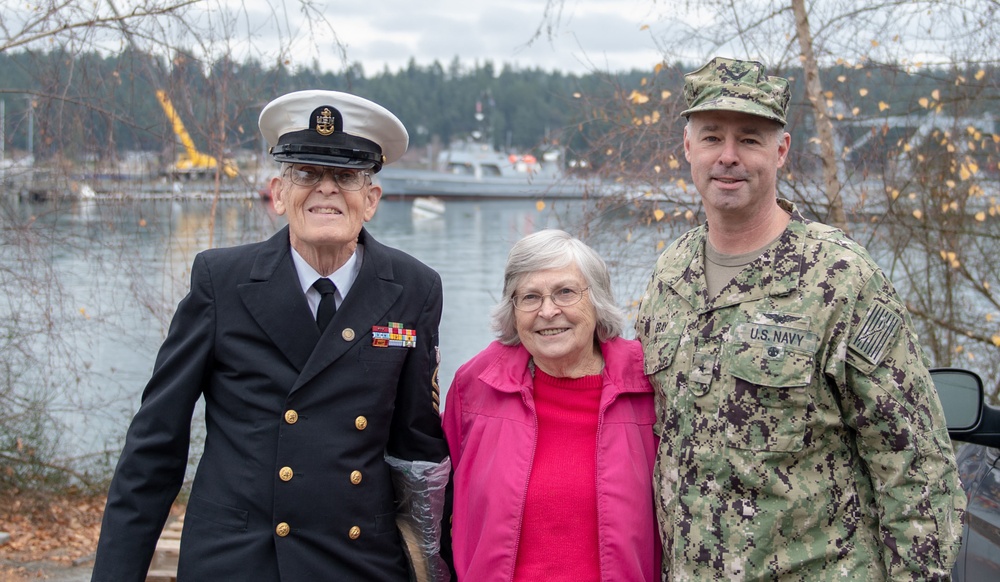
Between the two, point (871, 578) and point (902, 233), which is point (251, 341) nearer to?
point (871, 578)

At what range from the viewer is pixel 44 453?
6516 millimetres

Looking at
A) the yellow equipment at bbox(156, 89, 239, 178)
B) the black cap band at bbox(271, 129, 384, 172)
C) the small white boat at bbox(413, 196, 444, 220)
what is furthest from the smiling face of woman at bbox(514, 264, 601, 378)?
the small white boat at bbox(413, 196, 444, 220)

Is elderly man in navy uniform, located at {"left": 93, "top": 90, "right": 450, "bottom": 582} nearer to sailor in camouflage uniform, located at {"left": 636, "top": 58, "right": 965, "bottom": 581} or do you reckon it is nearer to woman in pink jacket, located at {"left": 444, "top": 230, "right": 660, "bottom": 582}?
woman in pink jacket, located at {"left": 444, "top": 230, "right": 660, "bottom": 582}

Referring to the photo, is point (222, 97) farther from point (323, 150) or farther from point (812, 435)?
point (812, 435)

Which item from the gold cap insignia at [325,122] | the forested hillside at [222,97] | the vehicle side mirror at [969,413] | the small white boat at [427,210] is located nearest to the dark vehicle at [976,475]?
the vehicle side mirror at [969,413]

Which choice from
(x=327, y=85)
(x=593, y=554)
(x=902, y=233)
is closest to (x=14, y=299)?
(x=327, y=85)

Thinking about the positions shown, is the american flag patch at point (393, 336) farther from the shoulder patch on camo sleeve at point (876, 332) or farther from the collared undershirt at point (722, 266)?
the shoulder patch on camo sleeve at point (876, 332)

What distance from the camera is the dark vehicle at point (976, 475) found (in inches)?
103

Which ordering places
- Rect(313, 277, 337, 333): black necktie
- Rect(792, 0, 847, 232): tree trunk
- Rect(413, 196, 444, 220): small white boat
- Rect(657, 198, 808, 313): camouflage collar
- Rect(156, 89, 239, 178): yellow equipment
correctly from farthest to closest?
1. Rect(413, 196, 444, 220): small white boat
2. Rect(156, 89, 239, 178): yellow equipment
3. Rect(792, 0, 847, 232): tree trunk
4. Rect(313, 277, 337, 333): black necktie
5. Rect(657, 198, 808, 313): camouflage collar

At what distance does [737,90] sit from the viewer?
8.00ft

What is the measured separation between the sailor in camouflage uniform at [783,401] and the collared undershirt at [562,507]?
22 cm

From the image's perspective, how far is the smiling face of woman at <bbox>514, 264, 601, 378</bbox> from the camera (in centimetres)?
279

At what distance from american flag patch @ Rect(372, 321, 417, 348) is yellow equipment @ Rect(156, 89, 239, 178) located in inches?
141

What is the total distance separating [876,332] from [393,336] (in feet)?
4.11
